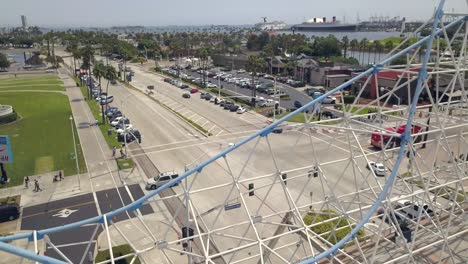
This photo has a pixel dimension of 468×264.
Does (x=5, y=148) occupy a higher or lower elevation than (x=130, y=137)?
higher

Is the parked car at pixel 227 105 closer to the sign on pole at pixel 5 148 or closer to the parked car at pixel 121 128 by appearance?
the parked car at pixel 121 128

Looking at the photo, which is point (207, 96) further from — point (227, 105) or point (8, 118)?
point (8, 118)

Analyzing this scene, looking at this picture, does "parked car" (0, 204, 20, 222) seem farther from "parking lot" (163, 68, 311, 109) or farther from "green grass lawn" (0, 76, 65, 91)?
"green grass lawn" (0, 76, 65, 91)

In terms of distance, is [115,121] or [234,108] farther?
[234,108]

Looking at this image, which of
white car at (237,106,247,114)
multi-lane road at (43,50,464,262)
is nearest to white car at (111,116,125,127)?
multi-lane road at (43,50,464,262)

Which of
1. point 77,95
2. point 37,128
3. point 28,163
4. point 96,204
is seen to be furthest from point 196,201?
point 77,95

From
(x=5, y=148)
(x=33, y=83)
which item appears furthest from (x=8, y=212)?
(x=33, y=83)
